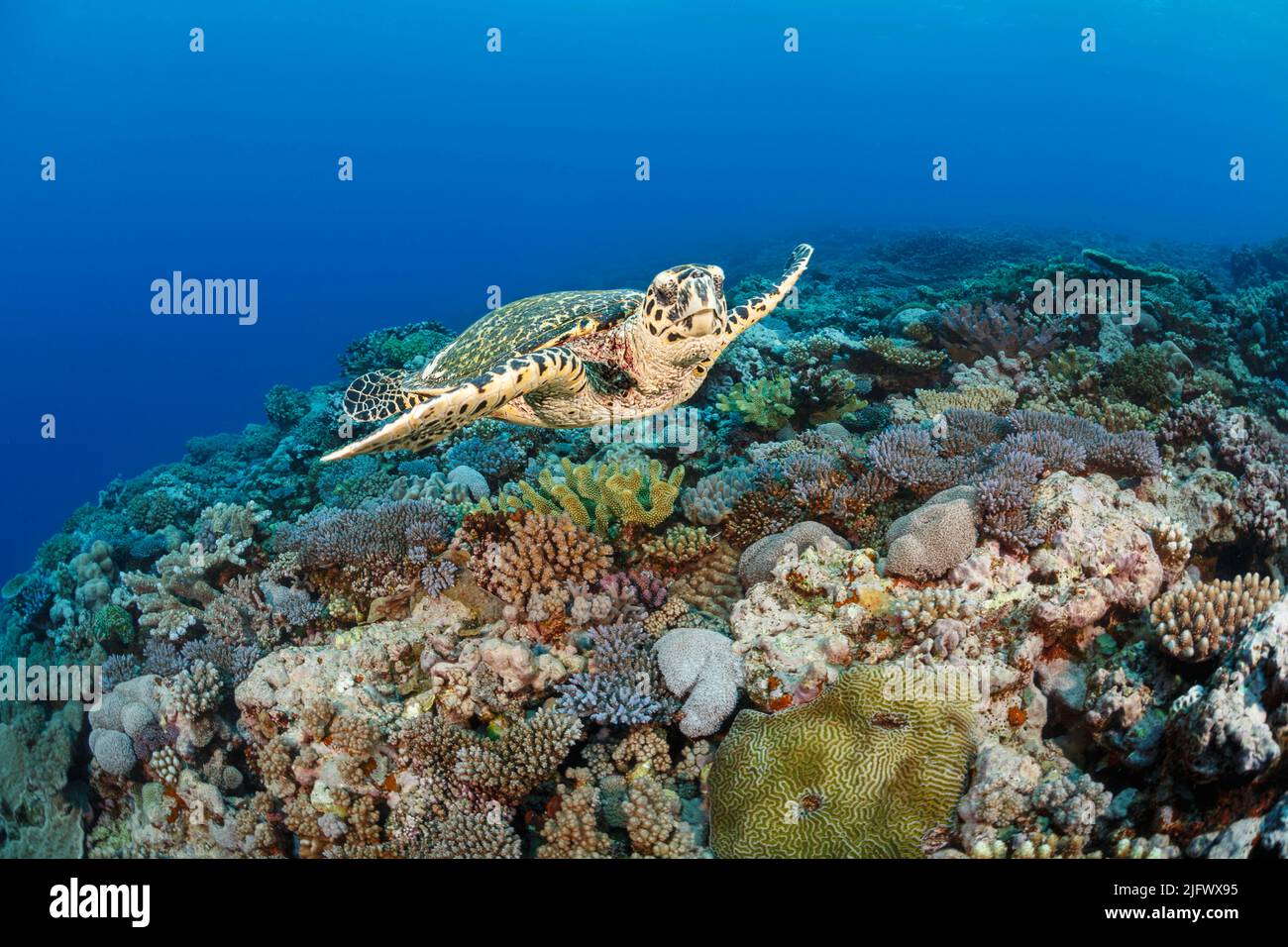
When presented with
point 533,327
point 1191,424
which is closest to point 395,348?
point 533,327

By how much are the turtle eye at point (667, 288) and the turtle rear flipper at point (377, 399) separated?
6.04ft

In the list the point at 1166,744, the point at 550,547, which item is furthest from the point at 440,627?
the point at 1166,744

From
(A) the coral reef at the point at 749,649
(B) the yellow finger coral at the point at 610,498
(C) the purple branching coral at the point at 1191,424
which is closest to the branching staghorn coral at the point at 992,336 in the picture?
(A) the coral reef at the point at 749,649

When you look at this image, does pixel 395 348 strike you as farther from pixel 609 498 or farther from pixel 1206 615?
pixel 1206 615

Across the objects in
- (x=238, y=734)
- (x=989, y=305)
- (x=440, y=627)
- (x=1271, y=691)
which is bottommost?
(x=238, y=734)

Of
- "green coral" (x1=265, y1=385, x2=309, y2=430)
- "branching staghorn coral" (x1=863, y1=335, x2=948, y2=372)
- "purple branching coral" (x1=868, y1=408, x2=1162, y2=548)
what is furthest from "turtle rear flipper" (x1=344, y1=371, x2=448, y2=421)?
"green coral" (x1=265, y1=385, x2=309, y2=430)

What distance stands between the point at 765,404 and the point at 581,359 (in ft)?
9.08

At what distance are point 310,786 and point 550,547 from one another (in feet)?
7.58

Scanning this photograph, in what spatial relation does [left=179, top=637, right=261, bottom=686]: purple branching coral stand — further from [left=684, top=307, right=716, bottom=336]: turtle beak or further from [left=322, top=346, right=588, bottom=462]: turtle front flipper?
[left=684, top=307, right=716, bottom=336]: turtle beak

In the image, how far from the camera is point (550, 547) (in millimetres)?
4824
